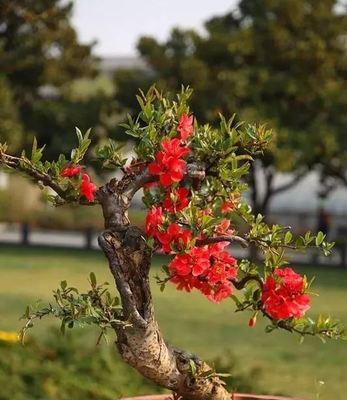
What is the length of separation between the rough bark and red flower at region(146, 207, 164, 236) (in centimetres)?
4

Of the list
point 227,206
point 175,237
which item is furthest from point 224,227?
point 175,237

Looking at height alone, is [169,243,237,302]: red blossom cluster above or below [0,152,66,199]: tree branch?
below

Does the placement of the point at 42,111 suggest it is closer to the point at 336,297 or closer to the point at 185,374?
the point at 336,297

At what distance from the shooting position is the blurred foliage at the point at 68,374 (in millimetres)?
6688

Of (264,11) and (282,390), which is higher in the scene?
(264,11)

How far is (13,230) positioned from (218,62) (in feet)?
38.4

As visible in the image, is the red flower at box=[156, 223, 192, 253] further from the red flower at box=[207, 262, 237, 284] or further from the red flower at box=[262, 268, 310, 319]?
the red flower at box=[262, 268, 310, 319]

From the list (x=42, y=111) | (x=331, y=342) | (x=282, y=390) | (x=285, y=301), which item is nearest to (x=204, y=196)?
(x=285, y=301)

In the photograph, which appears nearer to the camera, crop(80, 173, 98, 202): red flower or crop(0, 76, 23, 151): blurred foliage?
crop(80, 173, 98, 202): red flower

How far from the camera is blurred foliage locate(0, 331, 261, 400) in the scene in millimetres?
6688

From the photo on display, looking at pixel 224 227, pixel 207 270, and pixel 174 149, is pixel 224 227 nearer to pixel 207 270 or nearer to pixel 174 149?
pixel 207 270

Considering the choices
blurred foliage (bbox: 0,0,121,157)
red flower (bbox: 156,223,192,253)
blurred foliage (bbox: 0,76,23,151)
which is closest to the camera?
red flower (bbox: 156,223,192,253)

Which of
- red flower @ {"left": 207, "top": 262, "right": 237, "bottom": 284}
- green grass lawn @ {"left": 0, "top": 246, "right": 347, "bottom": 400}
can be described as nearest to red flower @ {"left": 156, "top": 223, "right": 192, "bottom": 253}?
red flower @ {"left": 207, "top": 262, "right": 237, "bottom": 284}

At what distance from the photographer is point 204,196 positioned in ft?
13.3
